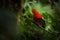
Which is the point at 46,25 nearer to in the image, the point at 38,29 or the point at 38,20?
the point at 38,20

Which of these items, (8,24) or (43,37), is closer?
(8,24)

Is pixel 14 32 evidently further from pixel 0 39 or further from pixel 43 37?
pixel 43 37

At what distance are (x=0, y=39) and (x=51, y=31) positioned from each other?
68cm

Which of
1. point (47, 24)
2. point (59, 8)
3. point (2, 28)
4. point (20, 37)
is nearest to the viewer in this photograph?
point (2, 28)

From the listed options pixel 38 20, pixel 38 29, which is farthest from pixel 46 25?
pixel 38 29

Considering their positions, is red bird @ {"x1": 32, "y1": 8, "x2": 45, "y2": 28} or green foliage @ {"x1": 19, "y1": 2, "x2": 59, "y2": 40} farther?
red bird @ {"x1": 32, "y1": 8, "x2": 45, "y2": 28}

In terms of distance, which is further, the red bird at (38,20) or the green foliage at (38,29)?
the red bird at (38,20)

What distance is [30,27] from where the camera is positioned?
1.48m

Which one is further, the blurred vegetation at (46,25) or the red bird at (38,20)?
the red bird at (38,20)

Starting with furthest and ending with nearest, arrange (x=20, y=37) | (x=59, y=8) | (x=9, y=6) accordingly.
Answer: (x=20, y=37), (x=59, y=8), (x=9, y=6)

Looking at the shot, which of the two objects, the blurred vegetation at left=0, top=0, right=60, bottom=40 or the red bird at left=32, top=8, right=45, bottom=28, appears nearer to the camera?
the blurred vegetation at left=0, top=0, right=60, bottom=40

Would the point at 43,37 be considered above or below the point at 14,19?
below

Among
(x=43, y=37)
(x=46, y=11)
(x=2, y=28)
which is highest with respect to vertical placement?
(x=2, y=28)

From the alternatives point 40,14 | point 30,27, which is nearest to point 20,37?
point 30,27
